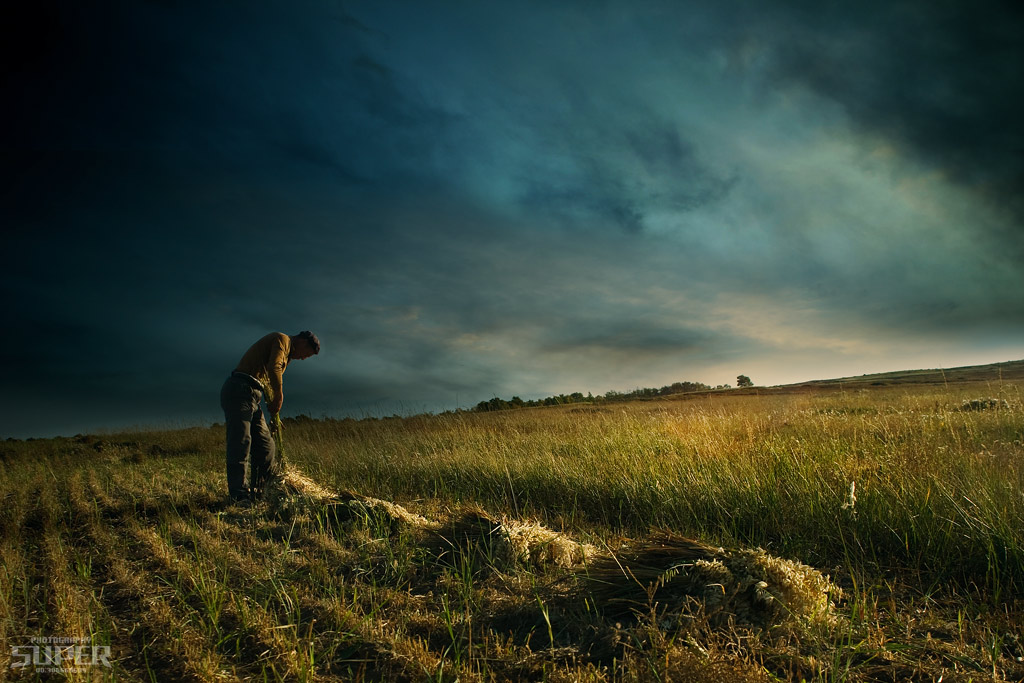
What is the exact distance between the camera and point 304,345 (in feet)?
23.1

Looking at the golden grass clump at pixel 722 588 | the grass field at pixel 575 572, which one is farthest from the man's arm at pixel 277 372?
the golden grass clump at pixel 722 588

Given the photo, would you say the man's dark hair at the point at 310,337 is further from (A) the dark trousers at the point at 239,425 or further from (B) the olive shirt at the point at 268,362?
(A) the dark trousers at the point at 239,425

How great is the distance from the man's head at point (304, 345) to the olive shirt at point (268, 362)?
1.06 feet

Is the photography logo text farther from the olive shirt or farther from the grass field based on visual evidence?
the olive shirt

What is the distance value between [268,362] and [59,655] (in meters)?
4.26

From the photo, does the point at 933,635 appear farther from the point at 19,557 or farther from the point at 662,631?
the point at 19,557

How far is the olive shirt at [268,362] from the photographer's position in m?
6.54

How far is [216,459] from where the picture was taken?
454 inches

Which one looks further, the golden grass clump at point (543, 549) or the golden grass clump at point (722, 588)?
the golden grass clump at point (543, 549)

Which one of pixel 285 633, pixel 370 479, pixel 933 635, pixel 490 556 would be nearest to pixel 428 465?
pixel 370 479

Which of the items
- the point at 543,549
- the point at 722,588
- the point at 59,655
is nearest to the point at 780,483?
the point at 543,549

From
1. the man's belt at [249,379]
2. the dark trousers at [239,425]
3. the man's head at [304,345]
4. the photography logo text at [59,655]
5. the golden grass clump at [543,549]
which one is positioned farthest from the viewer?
the man's head at [304,345]

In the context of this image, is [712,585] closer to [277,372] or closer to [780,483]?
[780,483]

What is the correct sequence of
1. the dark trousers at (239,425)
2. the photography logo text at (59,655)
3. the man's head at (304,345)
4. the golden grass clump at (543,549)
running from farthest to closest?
the man's head at (304,345), the dark trousers at (239,425), the golden grass clump at (543,549), the photography logo text at (59,655)
